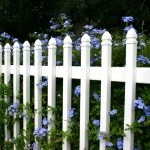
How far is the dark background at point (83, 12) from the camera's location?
7.60 metres

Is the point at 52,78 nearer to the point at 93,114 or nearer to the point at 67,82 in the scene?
the point at 67,82

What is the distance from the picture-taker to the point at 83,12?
7879 millimetres

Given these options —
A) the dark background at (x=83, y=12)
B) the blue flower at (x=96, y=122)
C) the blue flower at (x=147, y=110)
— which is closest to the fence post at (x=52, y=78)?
the blue flower at (x=96, y=122)

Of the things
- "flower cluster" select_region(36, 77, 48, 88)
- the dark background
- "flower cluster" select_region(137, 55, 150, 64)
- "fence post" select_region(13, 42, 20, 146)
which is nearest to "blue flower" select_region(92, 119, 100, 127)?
"flower cluster" select_region(137, 55, 150, 64)

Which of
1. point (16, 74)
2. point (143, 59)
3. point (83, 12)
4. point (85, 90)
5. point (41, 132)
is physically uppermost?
point (83, 12)

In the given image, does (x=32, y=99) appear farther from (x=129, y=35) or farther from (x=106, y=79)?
(x=129, y=35)

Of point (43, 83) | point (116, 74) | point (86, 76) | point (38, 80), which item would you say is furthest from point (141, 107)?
point (38, 80)

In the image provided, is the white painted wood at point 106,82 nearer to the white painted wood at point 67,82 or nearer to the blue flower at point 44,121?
the white painted wood at point 67,82

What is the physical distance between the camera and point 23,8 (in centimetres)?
788

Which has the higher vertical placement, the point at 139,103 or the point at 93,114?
the point at 139,103

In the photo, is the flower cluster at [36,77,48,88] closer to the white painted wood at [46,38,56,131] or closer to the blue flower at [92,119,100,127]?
the white painted wood at [46,38,56,131]

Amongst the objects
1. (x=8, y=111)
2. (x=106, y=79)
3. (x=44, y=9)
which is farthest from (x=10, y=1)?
(x=106, y=79)

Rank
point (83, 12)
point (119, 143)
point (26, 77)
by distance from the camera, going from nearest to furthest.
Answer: point (119, 143), point (26, 77), point (83, 12)

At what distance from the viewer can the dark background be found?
760 cm
